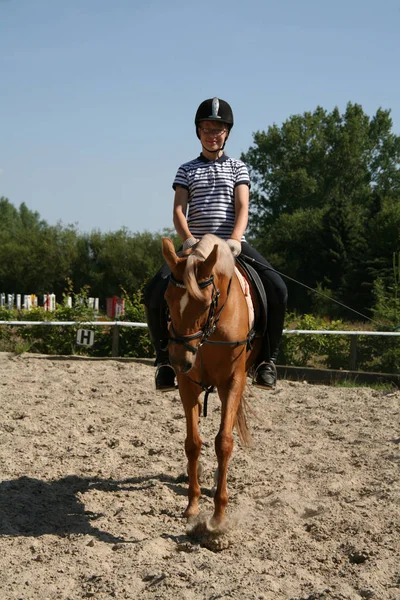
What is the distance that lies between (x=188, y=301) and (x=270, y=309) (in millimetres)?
1737

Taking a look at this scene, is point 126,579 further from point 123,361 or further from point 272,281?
point 123,361

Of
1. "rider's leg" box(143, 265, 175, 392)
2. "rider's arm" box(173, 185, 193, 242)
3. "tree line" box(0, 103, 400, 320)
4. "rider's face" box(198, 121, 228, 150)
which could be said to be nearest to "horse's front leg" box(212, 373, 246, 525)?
"rider's leg" box(143, 265, 175, 392)

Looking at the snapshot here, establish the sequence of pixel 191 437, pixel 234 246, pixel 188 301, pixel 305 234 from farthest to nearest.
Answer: pixel 305 234, pixel 191 437, pixel 234 246, pixel 188 301

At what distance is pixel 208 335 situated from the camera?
464 cm

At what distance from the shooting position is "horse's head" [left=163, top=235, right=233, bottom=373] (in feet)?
14.2

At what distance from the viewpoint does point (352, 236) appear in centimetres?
4619

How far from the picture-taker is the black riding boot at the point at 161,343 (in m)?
5.71

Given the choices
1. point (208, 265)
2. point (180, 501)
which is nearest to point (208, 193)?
point (208, 265)

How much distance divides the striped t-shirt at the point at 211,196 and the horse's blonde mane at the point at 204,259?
2.18ft

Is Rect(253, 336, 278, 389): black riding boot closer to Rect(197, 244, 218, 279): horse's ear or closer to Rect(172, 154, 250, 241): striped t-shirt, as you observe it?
Rect(172, 154, 250, 241): striped t-shirt

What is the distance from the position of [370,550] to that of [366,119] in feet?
219

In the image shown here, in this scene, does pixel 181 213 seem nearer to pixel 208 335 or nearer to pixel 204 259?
pixel 204 259

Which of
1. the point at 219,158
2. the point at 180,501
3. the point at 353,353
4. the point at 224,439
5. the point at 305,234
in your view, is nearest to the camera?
the point at 224,439

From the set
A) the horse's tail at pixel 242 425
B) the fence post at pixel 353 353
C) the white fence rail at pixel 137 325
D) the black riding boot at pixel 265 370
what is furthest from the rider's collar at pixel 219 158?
the fence post at pixel 353 353
